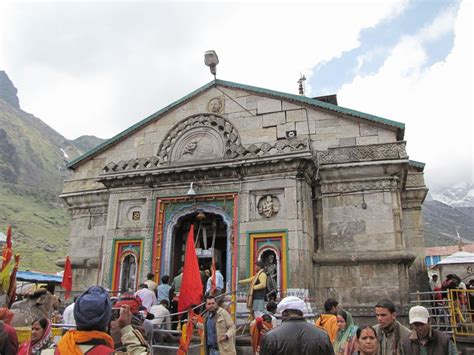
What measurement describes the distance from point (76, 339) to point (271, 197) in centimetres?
1011

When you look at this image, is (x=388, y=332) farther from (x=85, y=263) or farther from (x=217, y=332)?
(x=85, y=263)

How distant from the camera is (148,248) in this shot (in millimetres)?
13727

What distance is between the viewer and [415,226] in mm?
15078

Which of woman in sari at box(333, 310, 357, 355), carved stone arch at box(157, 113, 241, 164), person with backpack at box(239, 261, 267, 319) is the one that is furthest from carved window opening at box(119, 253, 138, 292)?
woman in sari at box(333, 310, 357, 355)

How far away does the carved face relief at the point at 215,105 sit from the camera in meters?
15.6

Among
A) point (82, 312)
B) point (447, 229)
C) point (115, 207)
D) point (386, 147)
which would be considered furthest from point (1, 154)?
point (447, 229)

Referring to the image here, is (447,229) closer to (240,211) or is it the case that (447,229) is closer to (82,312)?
(240,211)

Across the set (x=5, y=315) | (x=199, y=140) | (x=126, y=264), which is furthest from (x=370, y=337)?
(x=199, y=140)

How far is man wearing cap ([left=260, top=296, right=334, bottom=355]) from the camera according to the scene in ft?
13.5

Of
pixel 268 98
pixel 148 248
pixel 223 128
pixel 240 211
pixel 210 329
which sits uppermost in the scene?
pixel 268 98

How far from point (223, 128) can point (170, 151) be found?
2.19 m

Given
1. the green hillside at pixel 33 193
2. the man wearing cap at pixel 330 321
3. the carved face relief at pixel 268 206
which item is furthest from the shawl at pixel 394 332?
the green hillside at pixel 33 193

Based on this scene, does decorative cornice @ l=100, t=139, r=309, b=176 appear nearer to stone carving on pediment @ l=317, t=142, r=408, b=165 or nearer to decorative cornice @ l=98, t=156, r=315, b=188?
decorative cornice @ l=98, t=156, r=315, b=188

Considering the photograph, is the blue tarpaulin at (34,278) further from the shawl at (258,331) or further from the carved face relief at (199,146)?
the shawl at (258,331)
